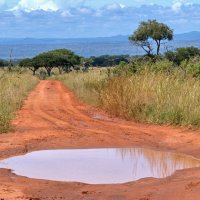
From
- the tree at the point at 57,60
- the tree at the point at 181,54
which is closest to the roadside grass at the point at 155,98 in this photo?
the tree at the point at 181,54

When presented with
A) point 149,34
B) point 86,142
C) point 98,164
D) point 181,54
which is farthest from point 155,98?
point 149,34

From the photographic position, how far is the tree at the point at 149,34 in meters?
40.0

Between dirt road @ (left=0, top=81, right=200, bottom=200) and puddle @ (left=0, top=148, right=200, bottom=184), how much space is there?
0.33m

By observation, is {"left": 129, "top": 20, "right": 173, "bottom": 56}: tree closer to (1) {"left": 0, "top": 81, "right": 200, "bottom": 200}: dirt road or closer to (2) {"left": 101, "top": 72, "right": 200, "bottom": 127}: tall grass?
(1) {"left": 0, "top": 81, "right": 200, "bottom": 200}: dirt road

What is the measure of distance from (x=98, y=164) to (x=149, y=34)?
3217cm

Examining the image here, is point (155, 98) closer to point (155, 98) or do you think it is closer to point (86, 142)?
point (155, 98)

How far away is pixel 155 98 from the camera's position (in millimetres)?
14320

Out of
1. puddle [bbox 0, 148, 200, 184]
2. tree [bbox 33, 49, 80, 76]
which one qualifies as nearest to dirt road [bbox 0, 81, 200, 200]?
puddle [bbox 0, 148, 200, 184]

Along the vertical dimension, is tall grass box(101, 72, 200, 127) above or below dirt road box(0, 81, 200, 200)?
above

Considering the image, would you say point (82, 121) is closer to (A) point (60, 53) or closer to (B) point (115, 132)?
(B) point (115, 132)

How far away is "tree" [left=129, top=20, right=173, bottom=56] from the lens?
39969 mm

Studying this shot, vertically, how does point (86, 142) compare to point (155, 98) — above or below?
below

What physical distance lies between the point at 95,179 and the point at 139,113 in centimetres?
653

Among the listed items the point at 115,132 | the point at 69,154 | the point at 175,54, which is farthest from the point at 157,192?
the point at 175,54
